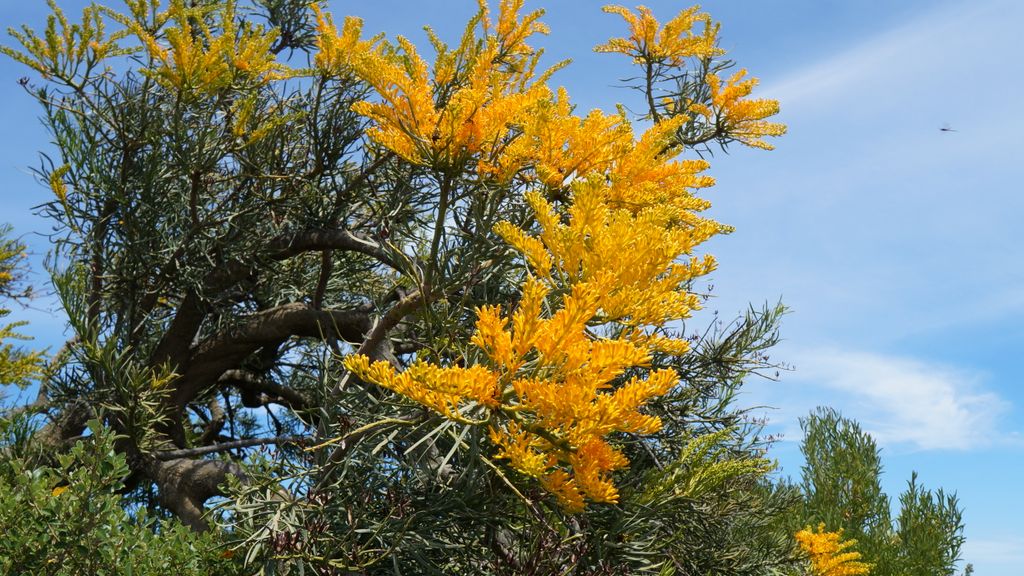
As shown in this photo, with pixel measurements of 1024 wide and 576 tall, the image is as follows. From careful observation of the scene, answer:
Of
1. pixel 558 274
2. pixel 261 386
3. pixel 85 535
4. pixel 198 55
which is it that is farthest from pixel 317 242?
pixel 558 274

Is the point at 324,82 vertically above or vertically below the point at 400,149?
above

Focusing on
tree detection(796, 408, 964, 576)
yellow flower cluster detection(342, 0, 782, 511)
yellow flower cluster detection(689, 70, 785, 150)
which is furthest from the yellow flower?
tree detection(796, 408, 964, 576)

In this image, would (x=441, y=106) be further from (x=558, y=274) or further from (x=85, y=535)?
(x=85, y=535)

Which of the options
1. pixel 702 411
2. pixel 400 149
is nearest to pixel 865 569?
pixel 702 411

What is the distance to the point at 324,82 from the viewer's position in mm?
4562

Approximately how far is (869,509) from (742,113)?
4253 millimetres

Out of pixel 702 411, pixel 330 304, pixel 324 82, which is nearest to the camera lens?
pixel 702 411

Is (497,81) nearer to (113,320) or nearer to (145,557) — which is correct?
(145,557)

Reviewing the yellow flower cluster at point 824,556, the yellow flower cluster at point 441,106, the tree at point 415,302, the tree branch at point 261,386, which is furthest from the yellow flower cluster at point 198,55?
the yellow flower cluster at point 824,556

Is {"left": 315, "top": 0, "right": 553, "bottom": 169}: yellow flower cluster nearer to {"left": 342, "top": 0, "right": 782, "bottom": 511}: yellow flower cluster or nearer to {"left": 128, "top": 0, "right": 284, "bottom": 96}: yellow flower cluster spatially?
{"left": 342, "top": 0, "right": 782, "bottom": 511}: yellow flower cluster

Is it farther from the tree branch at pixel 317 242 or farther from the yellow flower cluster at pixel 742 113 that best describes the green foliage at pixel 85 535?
the yellow flower cluster at pixel 742 113

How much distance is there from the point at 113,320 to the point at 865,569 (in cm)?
465

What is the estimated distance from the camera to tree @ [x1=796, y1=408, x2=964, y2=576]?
633cm

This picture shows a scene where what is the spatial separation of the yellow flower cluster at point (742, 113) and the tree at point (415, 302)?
0.02m
